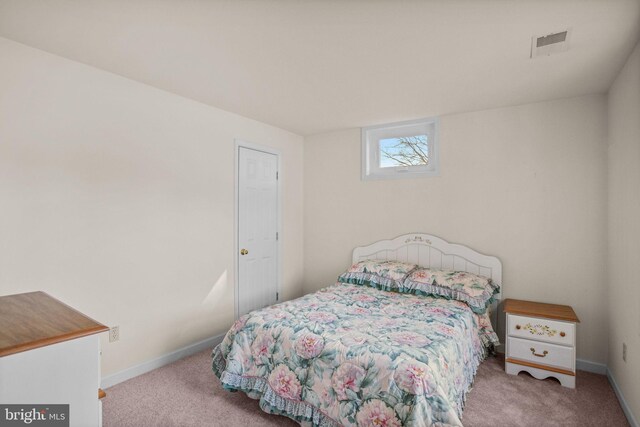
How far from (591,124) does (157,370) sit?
430cm

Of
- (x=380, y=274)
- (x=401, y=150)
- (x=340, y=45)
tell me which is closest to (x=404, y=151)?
(x=401, y=150)

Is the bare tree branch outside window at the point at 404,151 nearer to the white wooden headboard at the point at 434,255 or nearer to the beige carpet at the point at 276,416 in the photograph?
the white wooden headboard at the point at 434,255

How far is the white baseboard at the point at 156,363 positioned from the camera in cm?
262

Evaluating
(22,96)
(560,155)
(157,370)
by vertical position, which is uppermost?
(22,96)

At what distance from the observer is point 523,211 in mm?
3230

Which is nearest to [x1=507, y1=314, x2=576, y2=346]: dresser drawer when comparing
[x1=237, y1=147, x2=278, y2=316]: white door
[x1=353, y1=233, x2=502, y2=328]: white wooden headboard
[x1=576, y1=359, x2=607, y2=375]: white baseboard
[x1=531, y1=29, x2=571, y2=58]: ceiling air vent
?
[x1=353, y1=233, x2=502, y2=328]: white wooden headboard

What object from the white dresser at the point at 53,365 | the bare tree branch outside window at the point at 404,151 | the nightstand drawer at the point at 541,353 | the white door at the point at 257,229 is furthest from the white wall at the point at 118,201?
the nightstand drawer at the point at 541,353

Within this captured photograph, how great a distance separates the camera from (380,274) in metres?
3.49

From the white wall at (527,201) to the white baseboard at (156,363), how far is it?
2100 mm

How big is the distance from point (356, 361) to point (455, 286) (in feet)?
4.97

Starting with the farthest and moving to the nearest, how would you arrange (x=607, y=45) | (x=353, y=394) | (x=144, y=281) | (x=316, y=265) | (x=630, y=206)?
(x=316, y=265) → (x=144, y=281) → (x=630, y=206) → (x=607, y=45) → (x=353, y=394)

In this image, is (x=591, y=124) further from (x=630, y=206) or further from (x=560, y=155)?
(x=630, y=206)

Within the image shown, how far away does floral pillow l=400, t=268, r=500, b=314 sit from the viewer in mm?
2945

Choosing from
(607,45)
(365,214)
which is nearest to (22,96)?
(365,214)
